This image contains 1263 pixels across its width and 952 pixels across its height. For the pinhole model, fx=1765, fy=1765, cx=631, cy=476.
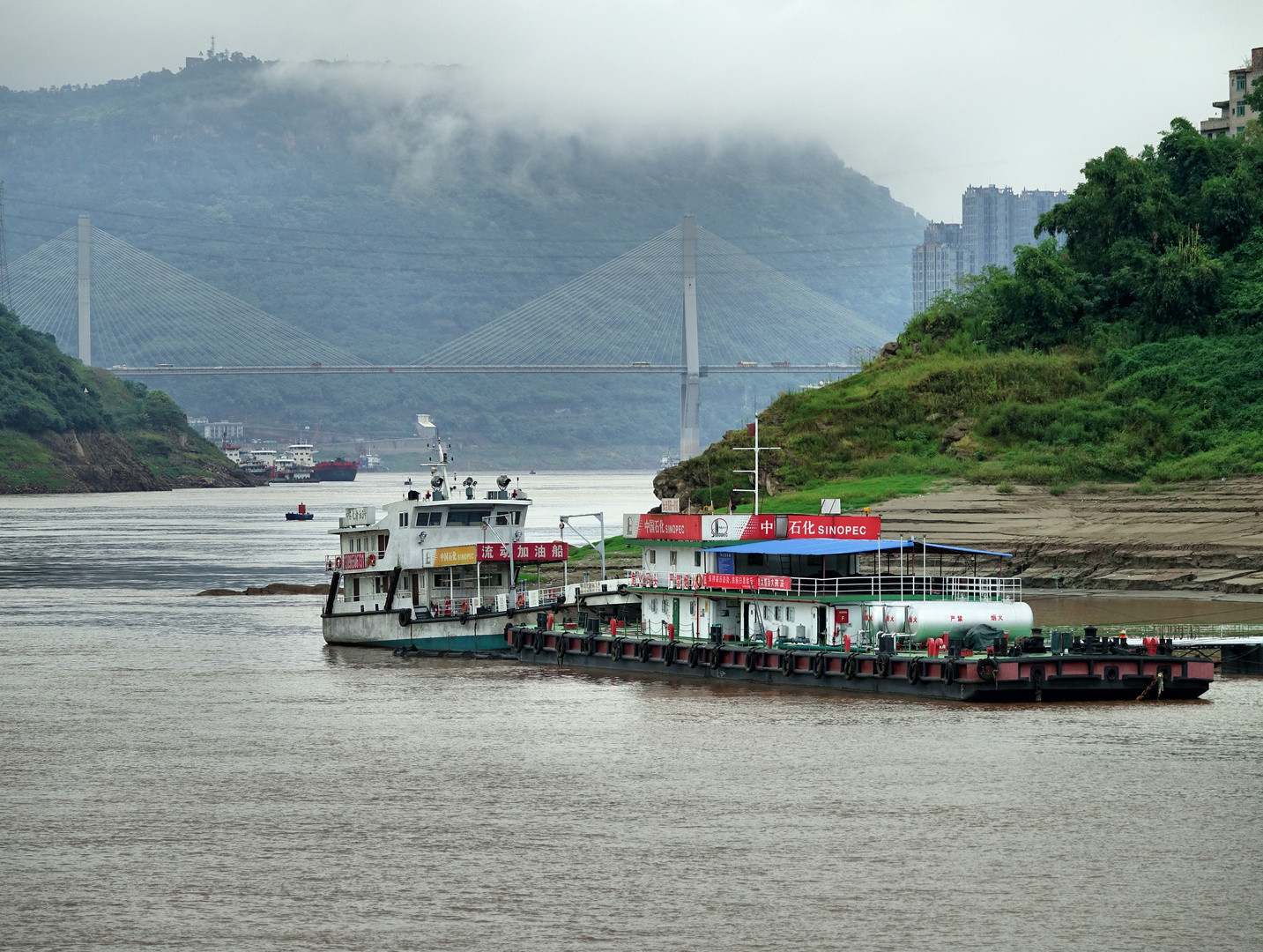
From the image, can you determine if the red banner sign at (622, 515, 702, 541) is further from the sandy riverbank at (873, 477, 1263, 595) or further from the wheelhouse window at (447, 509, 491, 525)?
the sandy riverbank at (873, 477, 1263, 595)

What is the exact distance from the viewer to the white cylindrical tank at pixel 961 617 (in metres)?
44.5

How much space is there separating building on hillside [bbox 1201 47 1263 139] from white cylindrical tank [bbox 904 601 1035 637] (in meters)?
87.9

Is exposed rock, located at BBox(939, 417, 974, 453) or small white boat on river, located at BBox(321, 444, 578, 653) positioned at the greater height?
exposed rock, located at BBox(939, 417, 974, 453)

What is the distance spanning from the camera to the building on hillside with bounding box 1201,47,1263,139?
12406cm

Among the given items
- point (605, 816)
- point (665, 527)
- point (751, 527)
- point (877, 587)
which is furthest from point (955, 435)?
point (605, 816)

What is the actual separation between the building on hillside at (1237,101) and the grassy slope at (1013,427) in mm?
49283

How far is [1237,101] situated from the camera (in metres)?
127

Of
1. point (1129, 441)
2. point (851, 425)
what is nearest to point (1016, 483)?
point (1129, 441)

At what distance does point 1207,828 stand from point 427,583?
33.0 m

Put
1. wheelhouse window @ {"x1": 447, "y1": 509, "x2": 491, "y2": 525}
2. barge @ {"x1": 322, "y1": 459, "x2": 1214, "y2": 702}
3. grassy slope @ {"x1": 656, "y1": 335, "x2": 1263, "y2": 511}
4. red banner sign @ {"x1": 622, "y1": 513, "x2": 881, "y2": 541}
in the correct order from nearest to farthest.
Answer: barge @ {"x1": 322, "y1": 459, "x2": 1214, "y2": 702}
red banner sign @ {"x1": 622, "y1": 513, "x2": 881, "y2": 541}
wheelhouse window @ {"x1": 447, "y1": 509, "x2": 491, "y2": 525}
grassy slope @ {"x1": 656, "y1": 335, "x2": 1263, "y2": 511}

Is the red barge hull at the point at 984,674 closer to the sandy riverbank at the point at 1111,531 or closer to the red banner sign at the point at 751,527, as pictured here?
the red banner sign at the point at 751,527

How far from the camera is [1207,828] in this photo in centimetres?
2992

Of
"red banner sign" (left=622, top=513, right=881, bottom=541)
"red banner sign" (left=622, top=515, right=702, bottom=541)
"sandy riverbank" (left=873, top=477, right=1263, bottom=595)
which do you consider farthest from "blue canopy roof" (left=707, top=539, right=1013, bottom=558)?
"sandy riverbank" (left=873, top=477, right=1263, bottom=595)

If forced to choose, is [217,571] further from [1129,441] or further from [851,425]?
[1129,441]
